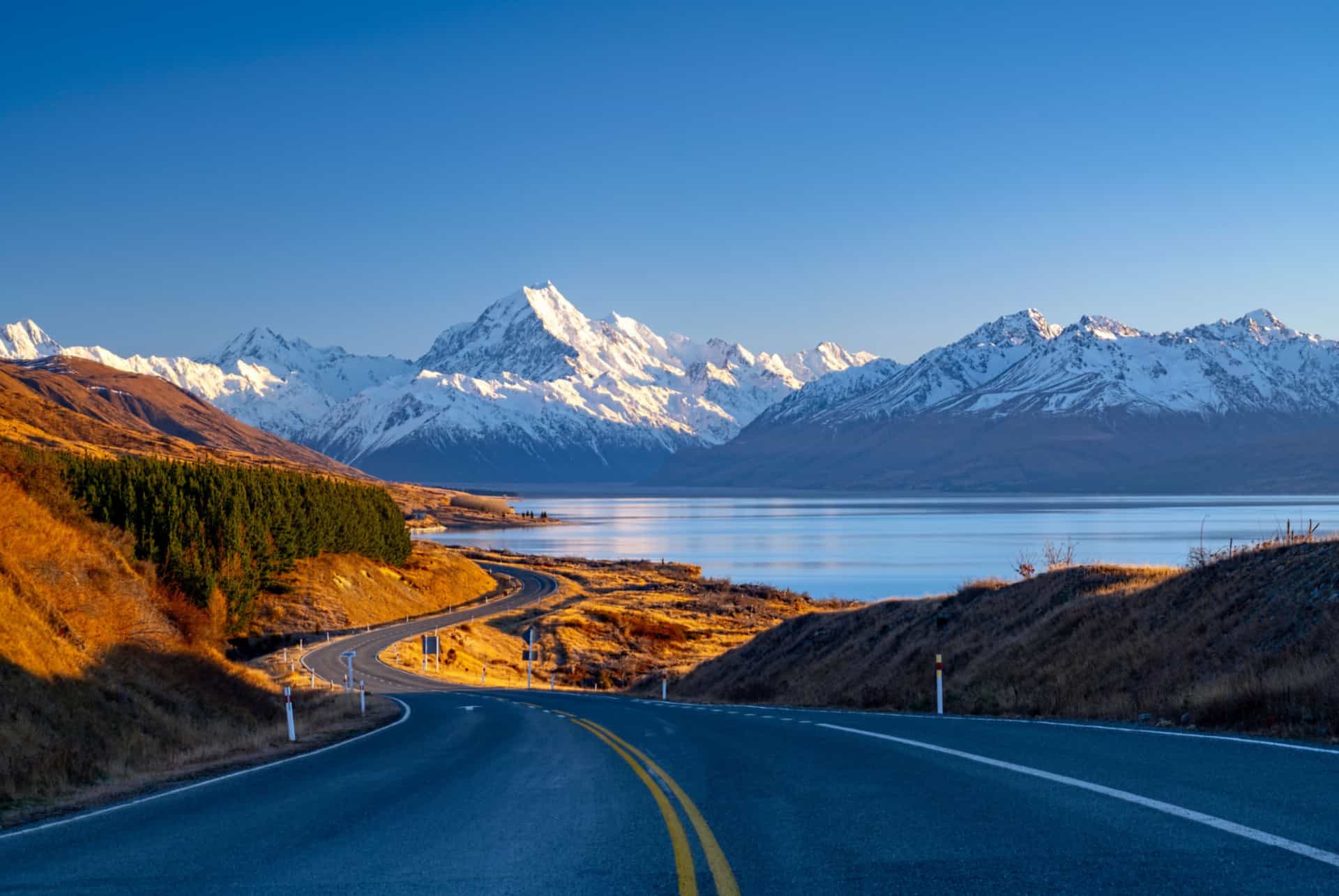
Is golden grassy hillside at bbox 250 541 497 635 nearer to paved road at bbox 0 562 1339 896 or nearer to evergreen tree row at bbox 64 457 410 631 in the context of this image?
evergreen tree row at bbox 64 457 410 631

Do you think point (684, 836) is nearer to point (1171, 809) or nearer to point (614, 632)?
point (1171, 809)

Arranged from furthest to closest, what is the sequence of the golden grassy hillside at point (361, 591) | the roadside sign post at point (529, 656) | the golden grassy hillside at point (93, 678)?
the golden grassy hillside at point (361, 591) → the roadside sign post at point (529, 656) → the golden grassy hillside at point (93, 678)

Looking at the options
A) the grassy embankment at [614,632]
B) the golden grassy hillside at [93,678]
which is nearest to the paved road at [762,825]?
the golden grassy hillside at [93,678]

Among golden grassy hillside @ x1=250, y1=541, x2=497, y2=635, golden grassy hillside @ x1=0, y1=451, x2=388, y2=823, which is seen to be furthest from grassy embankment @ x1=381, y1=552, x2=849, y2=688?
golden grassy hillside @ x1=0, y1=451, x2=388, y2=823

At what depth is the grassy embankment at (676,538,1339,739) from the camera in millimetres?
15805

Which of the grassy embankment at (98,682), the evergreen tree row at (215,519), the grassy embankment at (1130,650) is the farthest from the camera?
the evergreen tree row at (215,519)

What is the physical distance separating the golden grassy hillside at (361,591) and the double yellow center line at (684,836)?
71003 mm

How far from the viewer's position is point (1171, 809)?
8.73 meters

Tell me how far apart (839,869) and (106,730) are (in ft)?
47.8

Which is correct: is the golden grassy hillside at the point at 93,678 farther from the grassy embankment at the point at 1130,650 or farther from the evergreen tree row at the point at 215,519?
the evergreen tree row at the point at 215,519

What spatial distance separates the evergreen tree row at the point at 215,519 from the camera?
61.2 metres

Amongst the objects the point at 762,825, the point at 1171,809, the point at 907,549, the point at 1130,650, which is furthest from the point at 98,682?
the point at 907,549

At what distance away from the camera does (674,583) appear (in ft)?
371

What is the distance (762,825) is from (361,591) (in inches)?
3622
